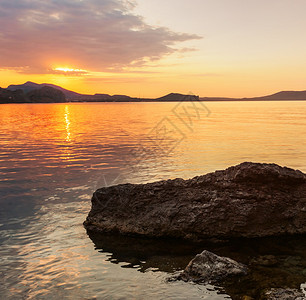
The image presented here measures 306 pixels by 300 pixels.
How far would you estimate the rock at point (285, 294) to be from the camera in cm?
710

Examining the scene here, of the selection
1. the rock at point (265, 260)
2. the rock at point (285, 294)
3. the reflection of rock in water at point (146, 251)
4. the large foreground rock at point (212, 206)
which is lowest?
the reflection of rock in water at point (146, 251)

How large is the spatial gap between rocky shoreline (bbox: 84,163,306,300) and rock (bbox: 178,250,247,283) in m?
2.52

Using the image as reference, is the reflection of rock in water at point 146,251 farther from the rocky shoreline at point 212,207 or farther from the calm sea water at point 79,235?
the rocky shoreline at point 212,207

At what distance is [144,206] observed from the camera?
1169 cm

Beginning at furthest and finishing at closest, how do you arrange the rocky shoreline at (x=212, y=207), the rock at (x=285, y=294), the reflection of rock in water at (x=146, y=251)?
the rocky shoreline at (x=212, y=207)
the reflection of rock in water at (x=146, y=251)
the rock at (x=285, y=294)

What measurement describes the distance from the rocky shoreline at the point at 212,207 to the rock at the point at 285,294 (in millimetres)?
3548

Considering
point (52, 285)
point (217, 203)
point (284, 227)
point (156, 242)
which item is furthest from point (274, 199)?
point (52, 285)

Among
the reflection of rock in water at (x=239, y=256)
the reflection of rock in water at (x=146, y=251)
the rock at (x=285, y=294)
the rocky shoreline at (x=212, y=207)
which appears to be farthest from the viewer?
the rocky shoreline at (x=212, y=207)

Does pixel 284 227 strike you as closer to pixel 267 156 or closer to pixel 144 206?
pixel 144 206

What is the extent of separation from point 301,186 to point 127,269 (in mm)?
6515

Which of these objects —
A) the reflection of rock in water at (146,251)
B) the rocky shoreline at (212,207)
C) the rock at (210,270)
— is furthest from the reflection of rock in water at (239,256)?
the rocky shoreline at (212,207)

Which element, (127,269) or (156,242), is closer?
(127,269)

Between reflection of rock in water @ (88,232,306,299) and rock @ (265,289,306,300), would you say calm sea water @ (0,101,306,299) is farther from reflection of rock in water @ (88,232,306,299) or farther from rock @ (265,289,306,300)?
rock @ (265,289,306,300)

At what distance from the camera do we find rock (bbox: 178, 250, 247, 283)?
812 cm
